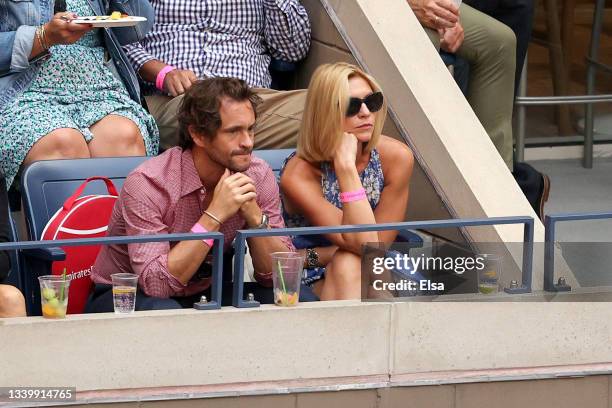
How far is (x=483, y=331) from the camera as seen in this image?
5.08 metres

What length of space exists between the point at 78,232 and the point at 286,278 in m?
0.83

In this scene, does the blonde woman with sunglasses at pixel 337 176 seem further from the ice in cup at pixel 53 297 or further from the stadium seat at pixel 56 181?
the ice in cup at pixel 53 297

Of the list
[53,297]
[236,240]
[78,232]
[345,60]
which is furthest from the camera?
[345,60]

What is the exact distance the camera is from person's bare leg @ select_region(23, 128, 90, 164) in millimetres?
5711

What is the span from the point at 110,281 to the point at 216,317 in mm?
469

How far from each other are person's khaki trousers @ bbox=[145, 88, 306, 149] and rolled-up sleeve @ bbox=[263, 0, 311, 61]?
1.37 ft

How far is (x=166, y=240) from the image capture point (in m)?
4.72

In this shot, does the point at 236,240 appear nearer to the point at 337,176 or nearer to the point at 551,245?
the point at 337,176

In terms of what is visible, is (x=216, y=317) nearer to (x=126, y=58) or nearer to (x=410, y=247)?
(x=410, y=247)

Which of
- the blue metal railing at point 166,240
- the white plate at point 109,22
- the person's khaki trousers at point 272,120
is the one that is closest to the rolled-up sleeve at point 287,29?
the person's khaki trousers at point 272,120

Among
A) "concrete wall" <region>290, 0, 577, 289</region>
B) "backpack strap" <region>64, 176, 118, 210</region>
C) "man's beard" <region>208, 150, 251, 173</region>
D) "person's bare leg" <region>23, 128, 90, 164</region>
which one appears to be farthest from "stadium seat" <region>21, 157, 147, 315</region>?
"concrete wall" <region>290, 0, 577, 289</region>

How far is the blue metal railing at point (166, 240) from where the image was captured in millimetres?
4602

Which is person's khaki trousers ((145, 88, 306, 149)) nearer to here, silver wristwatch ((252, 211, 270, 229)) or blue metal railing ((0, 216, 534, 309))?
silver wristwatch ((252, 211, 270, 229))

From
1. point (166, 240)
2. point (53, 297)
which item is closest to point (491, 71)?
point (166, 240)
